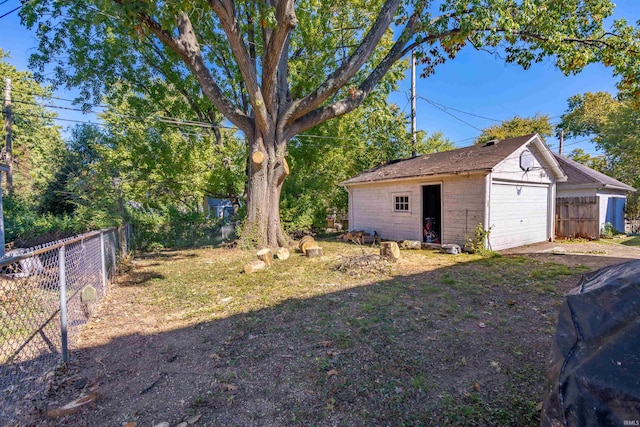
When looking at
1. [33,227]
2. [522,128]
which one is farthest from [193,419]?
[522,128]

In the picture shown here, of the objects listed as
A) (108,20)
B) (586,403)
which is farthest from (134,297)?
(108,20)

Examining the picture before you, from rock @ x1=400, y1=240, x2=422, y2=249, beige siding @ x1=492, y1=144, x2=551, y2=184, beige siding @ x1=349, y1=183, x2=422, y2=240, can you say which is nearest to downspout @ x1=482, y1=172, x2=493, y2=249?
beige siding @ x1=492, y1=144, x2=551, y2=184

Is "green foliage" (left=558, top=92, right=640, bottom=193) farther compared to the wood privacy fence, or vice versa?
"green foliage" (left=558, top=92, right=640, bottom=193)

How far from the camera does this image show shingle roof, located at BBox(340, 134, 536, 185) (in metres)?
9.03

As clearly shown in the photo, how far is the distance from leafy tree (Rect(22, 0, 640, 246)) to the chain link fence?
459 cm

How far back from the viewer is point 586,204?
40.1ft

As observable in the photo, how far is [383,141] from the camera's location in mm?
16797

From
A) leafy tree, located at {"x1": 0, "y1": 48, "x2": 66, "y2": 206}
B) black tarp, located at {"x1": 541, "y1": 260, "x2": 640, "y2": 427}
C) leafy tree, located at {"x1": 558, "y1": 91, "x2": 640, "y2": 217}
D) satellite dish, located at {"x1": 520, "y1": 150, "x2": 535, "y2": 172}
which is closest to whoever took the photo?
black tarp, located at {"x1": 541, "y1": 260, "x2": 640, "y2": 427}

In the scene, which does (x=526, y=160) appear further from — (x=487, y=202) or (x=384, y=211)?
(x=384, y=211)

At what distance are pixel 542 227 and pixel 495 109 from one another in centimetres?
1447

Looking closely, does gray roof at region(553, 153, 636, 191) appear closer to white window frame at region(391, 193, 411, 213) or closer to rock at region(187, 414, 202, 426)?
white window frame at region(391, 193, 411, 213)

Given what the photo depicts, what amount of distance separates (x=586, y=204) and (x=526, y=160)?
5080 millimetres

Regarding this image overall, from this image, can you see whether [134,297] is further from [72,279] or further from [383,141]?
[383,141]

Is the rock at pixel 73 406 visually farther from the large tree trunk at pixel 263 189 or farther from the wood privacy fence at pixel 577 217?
the wood privacy fence at pixel 577 217
